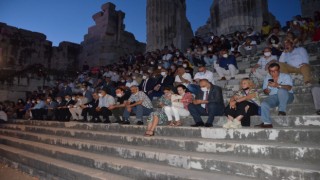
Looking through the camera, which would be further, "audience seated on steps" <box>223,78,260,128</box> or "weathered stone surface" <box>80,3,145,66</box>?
"weathered stone surface" <box>80,3,145,66</box>

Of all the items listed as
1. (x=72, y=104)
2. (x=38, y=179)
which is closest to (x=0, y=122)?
(x=72, y=104)

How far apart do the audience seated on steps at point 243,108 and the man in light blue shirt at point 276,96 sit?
0.97ft

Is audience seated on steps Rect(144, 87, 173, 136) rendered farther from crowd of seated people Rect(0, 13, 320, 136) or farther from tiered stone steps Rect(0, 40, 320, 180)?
tiered stone steps Rect(0, 40, 320, 180)

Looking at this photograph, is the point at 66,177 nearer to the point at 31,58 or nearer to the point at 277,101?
the point at 277,101

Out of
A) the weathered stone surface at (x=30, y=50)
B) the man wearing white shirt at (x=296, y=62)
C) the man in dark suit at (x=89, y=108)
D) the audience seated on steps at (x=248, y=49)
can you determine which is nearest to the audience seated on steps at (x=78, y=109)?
the man in dark suit at (x=89, y=108)

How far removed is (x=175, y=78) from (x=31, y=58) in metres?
17.5

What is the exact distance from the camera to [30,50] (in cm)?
2062

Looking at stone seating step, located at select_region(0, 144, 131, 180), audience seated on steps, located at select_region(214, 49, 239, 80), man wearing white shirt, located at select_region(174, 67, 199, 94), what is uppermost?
audience seated on steps, located at select_region(214, 49, 239, 80)

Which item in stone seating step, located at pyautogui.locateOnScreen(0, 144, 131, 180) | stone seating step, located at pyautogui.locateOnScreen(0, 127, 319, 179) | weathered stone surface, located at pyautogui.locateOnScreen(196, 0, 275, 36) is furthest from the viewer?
weathered stone surface, located at pyautogui.locateOnScreen(196, 0, 275, 36)

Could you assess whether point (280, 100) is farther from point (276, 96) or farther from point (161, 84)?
point (161, 84)

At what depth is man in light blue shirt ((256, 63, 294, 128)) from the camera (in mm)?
4137

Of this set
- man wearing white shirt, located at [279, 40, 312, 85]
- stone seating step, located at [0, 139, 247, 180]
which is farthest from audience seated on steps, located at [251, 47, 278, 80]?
stone seating step, located at [0, 139, 247, 180]

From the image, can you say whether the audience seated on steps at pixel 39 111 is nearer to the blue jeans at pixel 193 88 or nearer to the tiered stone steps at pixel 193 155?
the tiered stone steps at pixel 193 155

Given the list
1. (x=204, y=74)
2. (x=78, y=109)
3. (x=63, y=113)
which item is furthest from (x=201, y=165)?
(x=63, y=113)
